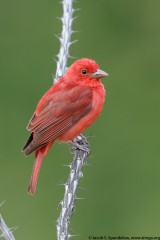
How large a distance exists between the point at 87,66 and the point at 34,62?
2.31 m

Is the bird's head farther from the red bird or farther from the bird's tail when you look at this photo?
the bird's tail

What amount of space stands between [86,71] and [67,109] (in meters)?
0.40

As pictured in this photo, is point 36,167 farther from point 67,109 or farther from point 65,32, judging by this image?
point 65,32

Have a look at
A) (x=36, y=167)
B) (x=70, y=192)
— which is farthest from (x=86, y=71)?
(x=70, y=192)

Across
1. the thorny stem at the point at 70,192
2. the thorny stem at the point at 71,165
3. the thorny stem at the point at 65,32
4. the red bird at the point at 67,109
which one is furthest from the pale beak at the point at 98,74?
the thorny stem at the point at 70,192

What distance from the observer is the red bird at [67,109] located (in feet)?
25.0

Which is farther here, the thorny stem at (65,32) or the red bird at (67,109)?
the red bird at (67,109)

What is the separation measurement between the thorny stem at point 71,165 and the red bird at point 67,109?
0.13m

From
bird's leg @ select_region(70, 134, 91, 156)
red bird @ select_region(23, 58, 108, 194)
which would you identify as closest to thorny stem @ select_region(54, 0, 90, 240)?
bird's leg @ select_region(70, 134, 91, 156)

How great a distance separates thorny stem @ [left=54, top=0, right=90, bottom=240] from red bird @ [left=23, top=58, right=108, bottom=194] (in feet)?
0.44

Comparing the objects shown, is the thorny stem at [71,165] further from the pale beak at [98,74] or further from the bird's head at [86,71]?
the pale beak at [98,74]

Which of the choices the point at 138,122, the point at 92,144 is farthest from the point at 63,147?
the point at 138,122

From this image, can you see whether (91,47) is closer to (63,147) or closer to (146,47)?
(146,47)

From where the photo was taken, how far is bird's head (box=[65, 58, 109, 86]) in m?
7.95
